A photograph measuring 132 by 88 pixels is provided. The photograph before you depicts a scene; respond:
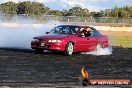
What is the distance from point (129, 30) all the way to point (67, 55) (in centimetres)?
3971

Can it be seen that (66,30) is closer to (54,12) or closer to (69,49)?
(69,49)

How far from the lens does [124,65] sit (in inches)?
600

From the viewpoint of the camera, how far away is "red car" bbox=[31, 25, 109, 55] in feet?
61.6

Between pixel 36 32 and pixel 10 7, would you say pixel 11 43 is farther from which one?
pixel 10 7

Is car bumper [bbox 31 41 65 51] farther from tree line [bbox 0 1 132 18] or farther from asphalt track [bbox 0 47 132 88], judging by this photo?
Result: tree line [bbox 0 1 132 18]

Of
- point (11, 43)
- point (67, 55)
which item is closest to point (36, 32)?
point (11, 43)

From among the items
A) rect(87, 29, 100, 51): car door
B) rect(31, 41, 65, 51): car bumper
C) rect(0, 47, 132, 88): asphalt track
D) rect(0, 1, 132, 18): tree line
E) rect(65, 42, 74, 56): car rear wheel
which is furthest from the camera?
rect(0, 1, 132, 18): tree line

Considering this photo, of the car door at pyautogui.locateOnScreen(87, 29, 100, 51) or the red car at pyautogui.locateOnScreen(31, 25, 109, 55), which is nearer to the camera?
the red car at pyautogui.locateOnScreen(31, 25, 109, 55)

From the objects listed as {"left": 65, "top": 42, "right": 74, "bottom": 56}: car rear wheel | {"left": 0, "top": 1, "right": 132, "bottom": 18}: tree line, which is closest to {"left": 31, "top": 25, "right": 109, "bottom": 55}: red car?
{"left": 65, "top": 42, "right": 74, "bottom": 56}: car rear wheel

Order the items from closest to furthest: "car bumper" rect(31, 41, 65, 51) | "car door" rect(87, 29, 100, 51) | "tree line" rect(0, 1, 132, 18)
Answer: "car bumper" rect(31, 41, 65, 51), "car door" rect(87, 29, 100, 51), "tree line" rect(0, 1, 132, 18)

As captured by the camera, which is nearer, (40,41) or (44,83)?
(44,83)

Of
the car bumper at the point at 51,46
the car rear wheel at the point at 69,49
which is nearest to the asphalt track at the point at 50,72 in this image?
the car bumper at the point at 51,46

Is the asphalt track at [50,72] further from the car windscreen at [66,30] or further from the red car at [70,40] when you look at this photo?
the car windscreen at [66,30]

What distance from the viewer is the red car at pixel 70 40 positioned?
61.6 feet
